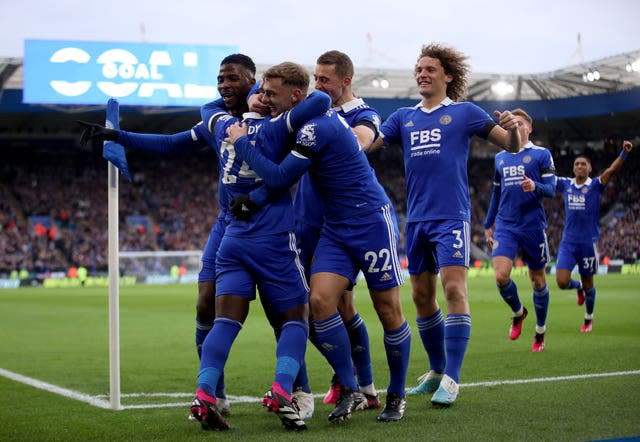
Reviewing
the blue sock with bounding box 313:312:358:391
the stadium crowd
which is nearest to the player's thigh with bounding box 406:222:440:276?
the blue sock with bounding box 313:312:358:391

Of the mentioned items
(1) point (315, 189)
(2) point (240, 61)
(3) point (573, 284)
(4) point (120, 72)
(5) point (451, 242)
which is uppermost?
(4) point (120, 72)

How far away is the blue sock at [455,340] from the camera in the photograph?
6.38m

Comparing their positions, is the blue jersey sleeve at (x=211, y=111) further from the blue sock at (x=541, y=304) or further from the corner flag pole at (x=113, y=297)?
the blue sock at (x=541, y=304)

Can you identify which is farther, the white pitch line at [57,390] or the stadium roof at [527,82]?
the stadium roof at [527,82]

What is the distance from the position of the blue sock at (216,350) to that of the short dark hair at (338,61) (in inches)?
78.8

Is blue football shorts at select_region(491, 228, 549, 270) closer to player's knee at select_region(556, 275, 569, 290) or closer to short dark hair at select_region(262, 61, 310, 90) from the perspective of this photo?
player's knee at select_region(556, 275, 569, 290)

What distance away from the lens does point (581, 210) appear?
44.4ft

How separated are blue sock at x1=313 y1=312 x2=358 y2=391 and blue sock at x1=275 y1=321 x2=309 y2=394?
215mm

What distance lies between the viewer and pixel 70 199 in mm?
44500

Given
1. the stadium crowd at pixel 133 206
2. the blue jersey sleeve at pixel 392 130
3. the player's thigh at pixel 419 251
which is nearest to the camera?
the player's thigh at pixel 419 251

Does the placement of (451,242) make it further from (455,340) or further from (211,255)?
(211,255)

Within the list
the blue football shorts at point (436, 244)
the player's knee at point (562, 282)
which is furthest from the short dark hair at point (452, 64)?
the player's knee at point (562, 282)

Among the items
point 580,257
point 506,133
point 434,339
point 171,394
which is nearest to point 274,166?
point 506,133

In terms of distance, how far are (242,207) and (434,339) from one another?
233 cm
